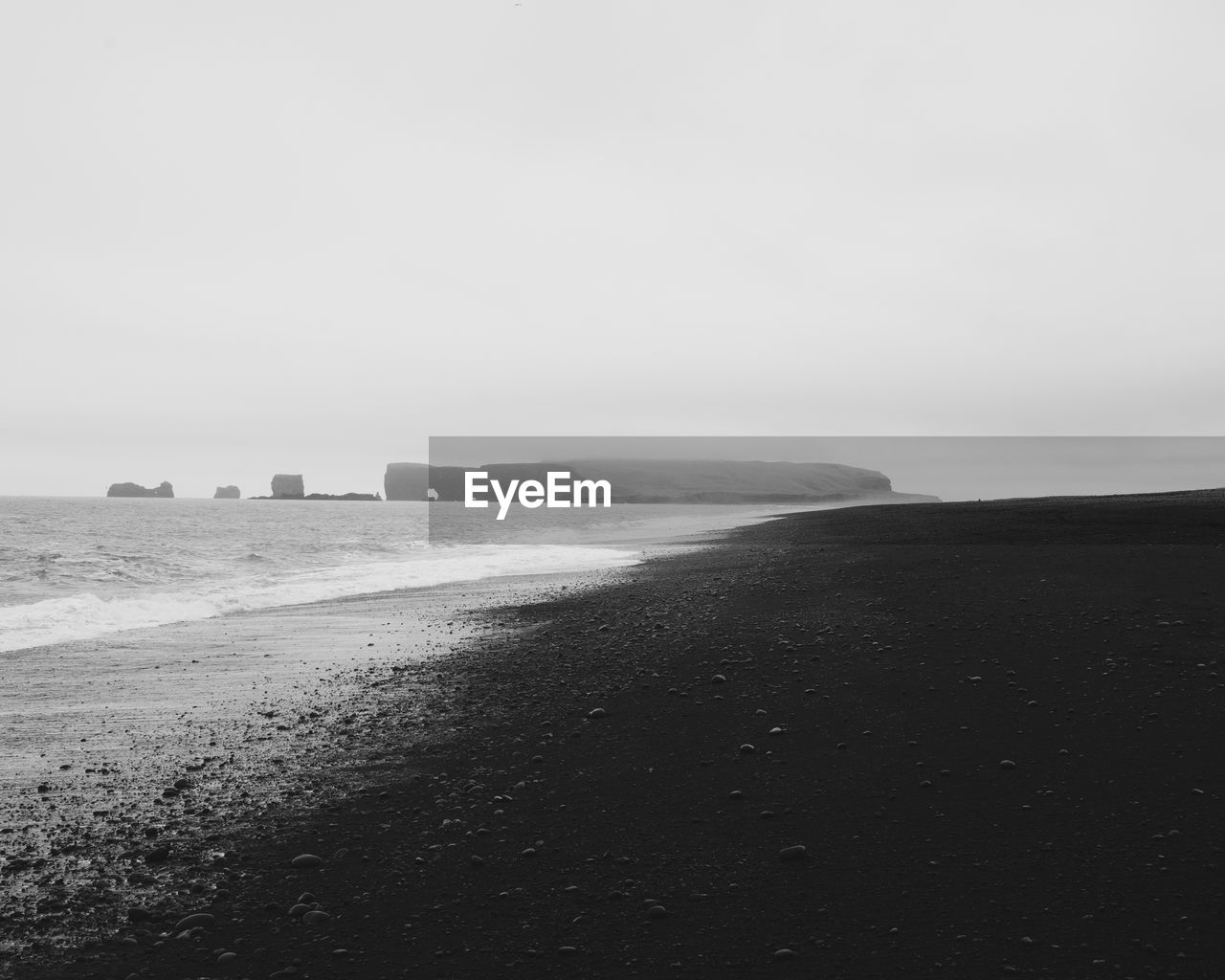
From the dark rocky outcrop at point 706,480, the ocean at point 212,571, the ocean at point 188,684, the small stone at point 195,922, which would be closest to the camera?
the small stone at point 195,922

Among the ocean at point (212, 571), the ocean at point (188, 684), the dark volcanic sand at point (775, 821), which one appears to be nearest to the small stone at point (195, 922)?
the dark volcanic sand at point (775, 821)

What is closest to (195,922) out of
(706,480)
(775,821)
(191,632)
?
(775,821)

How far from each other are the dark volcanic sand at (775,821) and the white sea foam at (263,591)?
8450 mm

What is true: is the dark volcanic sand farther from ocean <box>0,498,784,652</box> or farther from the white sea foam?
ocean <box>0,498,784,652</box>

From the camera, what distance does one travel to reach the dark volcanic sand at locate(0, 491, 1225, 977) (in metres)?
3.95

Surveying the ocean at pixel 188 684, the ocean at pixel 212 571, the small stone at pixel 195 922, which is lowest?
the ocean at pixel 212 571

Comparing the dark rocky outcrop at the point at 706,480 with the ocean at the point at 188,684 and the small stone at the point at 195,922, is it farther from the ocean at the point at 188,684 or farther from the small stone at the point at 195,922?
the small stone at the point at 195,922

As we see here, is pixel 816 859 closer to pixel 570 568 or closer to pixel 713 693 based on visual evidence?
pixel 713 693

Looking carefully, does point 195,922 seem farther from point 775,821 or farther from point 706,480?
point 706,480

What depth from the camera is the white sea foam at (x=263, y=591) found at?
15.4 metres

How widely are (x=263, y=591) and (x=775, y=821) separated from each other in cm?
1818

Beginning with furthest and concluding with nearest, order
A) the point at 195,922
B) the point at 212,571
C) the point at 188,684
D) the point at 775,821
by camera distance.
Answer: the point at 212,571 → the point at 188,684 → the point at 775,821 → the point at 195,922

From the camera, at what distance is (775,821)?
17.5 ft

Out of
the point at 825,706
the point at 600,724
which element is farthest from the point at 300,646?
the point at 825,706
